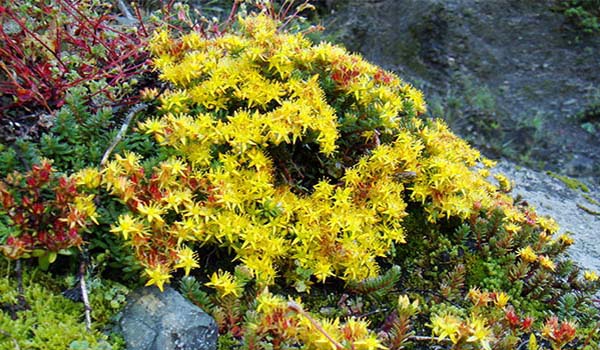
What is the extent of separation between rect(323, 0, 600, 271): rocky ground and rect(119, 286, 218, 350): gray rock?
4.46 m

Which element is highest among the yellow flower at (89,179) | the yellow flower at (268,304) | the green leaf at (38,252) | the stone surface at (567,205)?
the yellow flower at (89,179)

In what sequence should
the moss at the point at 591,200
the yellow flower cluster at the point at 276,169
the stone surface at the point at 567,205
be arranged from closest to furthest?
1. the yellow flower cluster at the point at 276,169
2. the stone surface at the point at 567,205
3. the moss at the point at 591,200

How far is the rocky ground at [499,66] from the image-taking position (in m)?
5.83

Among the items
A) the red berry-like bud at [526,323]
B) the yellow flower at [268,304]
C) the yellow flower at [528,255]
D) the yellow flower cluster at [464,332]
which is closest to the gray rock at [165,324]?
the yellow flower at [268,304]

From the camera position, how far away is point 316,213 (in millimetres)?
2250

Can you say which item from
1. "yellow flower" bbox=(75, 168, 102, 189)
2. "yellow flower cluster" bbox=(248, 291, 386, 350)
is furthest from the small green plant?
"yellow flower" bbox=(75, 168, 102, 189)

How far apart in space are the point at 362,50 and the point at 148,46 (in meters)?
4.05

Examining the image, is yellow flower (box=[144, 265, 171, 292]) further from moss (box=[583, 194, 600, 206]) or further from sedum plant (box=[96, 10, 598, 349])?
moss (box=[583, 194, 600, 206])

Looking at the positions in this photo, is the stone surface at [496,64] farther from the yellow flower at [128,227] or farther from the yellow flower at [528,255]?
the yellow flower at [128,227]

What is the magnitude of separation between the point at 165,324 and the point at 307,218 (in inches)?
28.7

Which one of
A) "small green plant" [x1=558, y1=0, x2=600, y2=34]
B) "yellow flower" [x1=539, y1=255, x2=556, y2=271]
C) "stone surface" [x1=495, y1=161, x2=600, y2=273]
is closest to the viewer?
"yellow flower" [x1=539, y1=255, x2=556, y2=271]

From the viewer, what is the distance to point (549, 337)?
2084 millimetres

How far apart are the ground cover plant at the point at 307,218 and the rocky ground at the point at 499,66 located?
→ 130 inches

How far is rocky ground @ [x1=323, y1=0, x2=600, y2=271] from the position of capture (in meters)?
5.83
